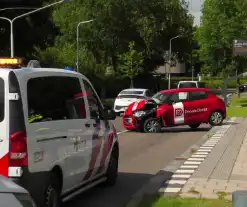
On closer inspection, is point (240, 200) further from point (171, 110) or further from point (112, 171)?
point (171, 110)

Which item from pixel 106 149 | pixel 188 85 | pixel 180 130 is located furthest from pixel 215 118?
pixel 188 85

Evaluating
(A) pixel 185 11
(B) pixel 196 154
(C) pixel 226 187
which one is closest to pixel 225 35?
(A) pixel 185 11

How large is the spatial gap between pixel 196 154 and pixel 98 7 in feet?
162

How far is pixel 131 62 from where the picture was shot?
61.1m

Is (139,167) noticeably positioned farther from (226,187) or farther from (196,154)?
(226,187)

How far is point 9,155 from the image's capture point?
19.9 ft

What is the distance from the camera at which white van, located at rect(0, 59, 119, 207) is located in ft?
19.9

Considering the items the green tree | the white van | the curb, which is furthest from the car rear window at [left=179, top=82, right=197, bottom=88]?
the white van

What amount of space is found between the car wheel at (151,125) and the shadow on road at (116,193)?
10188 mm

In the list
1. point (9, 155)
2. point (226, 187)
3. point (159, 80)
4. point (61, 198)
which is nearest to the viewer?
point (9, 155)

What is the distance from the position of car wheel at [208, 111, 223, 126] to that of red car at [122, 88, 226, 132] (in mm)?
40

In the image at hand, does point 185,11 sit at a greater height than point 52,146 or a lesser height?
greater

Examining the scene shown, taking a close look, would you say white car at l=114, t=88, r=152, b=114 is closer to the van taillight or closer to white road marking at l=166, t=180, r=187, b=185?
white road marking at l=166, t=180, r=187, b=185
